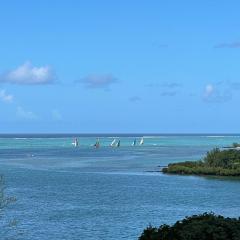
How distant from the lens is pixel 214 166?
120 meters

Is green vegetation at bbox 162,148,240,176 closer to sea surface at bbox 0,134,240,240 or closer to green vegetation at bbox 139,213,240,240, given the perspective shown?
sea surface at bbox 0,134,240,240

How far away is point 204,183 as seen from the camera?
100375 millimetres

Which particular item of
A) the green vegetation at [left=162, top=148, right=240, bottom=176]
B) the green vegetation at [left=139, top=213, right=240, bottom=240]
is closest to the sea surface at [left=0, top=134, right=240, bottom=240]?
the green vegetation at [left=162, top=148, right=240, bottom=176]

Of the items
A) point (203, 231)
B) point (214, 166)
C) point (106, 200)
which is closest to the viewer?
point (203, 231)

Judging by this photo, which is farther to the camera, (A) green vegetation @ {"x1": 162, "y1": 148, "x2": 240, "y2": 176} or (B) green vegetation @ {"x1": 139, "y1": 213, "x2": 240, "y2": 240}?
(A) green vegetation @ {"x1": 162, "y1": 148, "x2": 240, "y2": 176}

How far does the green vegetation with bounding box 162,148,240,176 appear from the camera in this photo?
116m

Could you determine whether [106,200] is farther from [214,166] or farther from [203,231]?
[214,166]

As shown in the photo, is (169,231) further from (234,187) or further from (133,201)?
(234,187)

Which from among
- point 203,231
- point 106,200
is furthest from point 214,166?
point 203,231

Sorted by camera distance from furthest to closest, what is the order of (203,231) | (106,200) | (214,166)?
(214,166) → (106,200) → (203,231)

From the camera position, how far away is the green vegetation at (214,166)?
116 meters

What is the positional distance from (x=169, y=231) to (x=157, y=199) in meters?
46.5

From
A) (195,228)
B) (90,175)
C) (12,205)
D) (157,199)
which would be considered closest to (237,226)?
(195,228)

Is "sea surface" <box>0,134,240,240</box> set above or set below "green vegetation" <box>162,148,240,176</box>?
below
